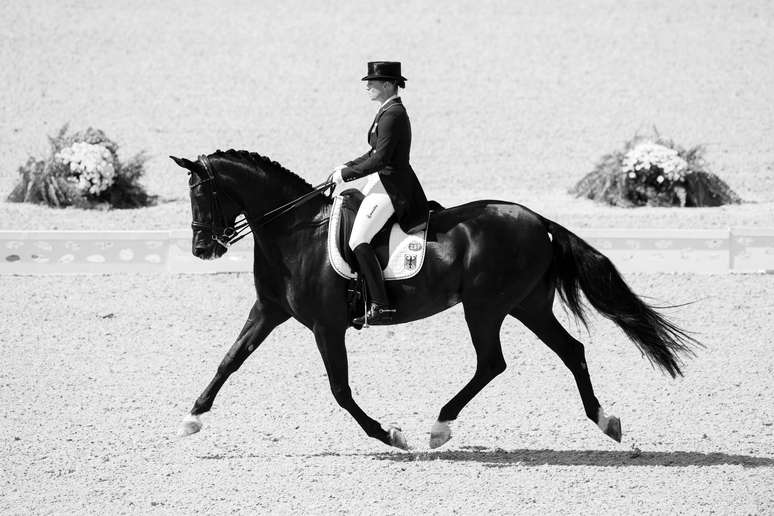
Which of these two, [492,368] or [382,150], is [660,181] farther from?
[382,150]

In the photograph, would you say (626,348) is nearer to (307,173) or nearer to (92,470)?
(92,470)

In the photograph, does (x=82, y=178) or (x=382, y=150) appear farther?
(x=82, y=178)

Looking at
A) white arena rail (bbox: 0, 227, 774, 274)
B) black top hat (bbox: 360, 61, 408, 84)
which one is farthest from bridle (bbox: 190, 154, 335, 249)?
white arena rail (bbox: 0, 227, 774, 274)

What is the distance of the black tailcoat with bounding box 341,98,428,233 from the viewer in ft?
21.8

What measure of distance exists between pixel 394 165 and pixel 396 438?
157 centimetres

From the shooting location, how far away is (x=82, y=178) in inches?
588

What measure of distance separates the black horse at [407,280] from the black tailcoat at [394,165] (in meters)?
0.19

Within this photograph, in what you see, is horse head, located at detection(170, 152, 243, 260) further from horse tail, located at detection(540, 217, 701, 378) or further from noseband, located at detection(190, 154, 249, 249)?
horse tail, located at detection(540, 217, 701, 378)

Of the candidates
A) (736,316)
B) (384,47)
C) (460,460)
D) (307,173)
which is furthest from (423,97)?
(460,460)

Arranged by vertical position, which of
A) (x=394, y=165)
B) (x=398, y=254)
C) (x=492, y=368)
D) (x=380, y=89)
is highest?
(x=380, y=89)

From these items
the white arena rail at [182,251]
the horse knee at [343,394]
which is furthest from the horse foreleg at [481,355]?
the white arena rail at [182,251]

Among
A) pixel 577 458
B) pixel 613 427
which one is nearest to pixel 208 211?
pixel 577 458

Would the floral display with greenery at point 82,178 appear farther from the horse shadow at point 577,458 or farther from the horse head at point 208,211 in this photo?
Result: the horse shadow at point 577,458

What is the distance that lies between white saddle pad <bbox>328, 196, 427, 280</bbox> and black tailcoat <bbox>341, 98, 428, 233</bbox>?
62 mm
